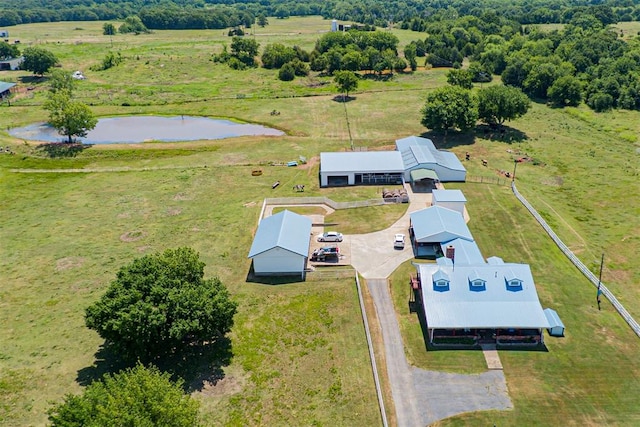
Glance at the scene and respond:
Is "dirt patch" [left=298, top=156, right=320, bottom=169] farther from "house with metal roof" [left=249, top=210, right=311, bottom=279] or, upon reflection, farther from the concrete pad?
the concrete pad

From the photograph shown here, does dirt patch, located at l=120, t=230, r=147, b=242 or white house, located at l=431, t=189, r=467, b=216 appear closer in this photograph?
dirt patch, located at l=120, t=230, r=147, b=242

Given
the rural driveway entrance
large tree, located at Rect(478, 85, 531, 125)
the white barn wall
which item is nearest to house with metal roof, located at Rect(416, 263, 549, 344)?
the rural driveway entrance

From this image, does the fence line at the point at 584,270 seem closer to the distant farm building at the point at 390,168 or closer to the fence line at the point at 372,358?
the distant farm building at the point at 390,168

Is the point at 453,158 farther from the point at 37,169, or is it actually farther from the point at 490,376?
the point at 37,169

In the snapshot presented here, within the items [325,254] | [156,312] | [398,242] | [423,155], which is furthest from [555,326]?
[423,155]

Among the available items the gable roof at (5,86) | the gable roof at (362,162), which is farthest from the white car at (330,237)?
the gable roof at (5,86)

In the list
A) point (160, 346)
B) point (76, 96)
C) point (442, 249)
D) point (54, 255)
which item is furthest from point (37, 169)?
point (442, 249)
